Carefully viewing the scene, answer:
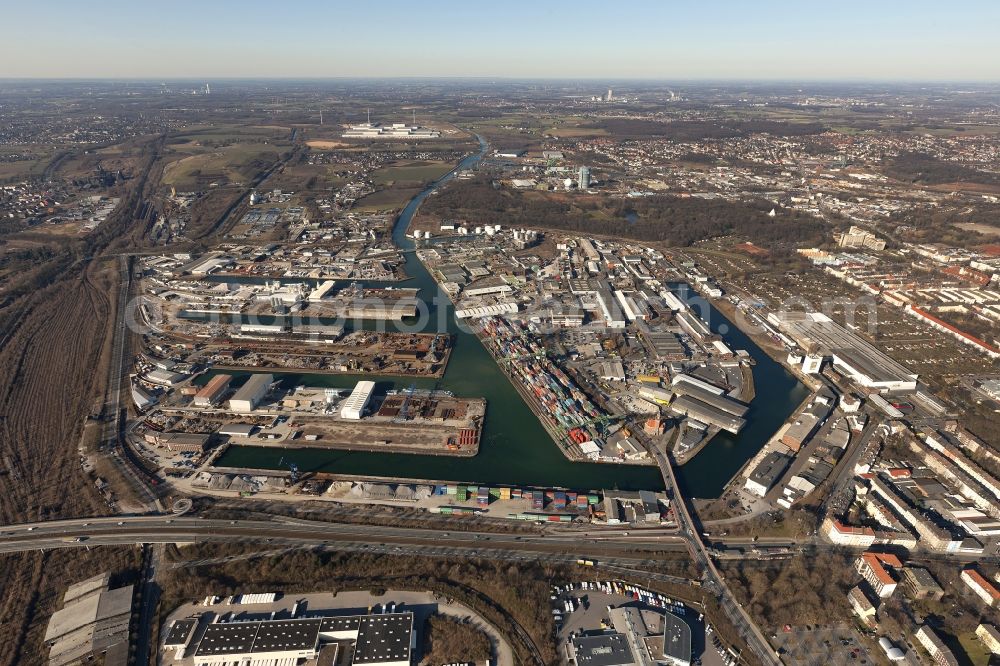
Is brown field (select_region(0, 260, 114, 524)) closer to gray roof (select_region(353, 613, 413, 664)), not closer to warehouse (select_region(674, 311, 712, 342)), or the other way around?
gray roof (select_region(353, 613, 413, 664))

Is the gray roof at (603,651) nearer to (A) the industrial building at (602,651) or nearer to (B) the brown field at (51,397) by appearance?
(A) the industrial building at (602,651)

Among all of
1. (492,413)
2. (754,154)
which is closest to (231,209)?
(492,413)

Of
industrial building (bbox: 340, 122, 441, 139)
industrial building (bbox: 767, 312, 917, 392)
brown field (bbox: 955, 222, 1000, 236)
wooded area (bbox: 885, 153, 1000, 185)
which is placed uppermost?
industrial building (bbox: 340, 122, 441, 139)

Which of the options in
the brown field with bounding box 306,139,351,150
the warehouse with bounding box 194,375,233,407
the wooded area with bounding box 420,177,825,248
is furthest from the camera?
the brown field with bounding box 306,139,351,150

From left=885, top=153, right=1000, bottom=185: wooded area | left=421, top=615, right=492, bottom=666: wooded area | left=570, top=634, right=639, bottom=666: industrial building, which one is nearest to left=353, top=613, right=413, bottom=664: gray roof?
left=421, top=615, right=492, bottom=666: wooded area

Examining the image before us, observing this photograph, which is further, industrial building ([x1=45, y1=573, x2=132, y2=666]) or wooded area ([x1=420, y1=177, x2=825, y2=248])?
wooded area ([x1=420, y1=177, x2=825, y2=248])

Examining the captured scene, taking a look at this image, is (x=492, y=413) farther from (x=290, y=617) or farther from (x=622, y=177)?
(x=622, y=177)

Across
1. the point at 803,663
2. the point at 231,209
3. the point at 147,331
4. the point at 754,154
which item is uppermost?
the point at 754,154
